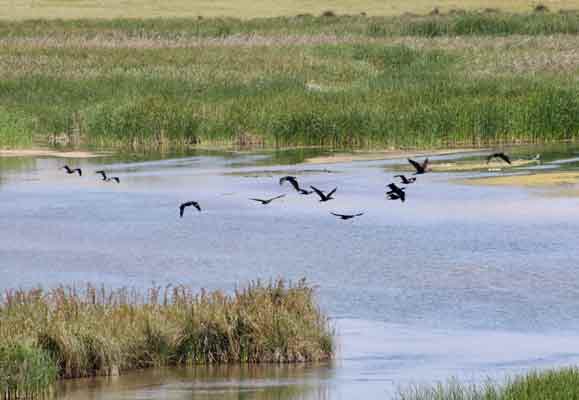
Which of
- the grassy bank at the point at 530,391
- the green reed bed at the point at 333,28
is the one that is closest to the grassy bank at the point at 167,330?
the grassy bank at the point at 530,391

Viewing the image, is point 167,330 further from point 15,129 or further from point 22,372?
point 15,129

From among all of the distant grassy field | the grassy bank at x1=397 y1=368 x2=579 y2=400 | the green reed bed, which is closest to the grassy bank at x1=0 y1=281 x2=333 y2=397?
the grassy bank at x1=397 y1=368 x2=579 y2=400

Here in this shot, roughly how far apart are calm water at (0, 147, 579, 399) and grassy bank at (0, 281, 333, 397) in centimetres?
22

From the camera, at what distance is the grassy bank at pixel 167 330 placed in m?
16.0

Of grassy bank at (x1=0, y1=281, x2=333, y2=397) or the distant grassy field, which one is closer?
grassy bank at (x1=0, y1=281, x2=333, y2=397)

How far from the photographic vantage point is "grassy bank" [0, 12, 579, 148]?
39.8 meters

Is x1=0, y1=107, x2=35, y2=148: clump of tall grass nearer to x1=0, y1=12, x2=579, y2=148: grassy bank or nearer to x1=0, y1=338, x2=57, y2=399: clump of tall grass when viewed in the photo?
x1=0, y1=12, x2=579, y2=148: grassy bank

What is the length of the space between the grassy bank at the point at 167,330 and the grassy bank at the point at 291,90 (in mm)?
22677

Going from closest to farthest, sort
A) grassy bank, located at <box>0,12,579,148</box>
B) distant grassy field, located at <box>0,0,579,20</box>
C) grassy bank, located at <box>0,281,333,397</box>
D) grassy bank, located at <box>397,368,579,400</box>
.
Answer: grassy bank, located at <box>397,368,579,400</box> → grassy bank, located at <box>0,281,333,397</box> → grassy bank, located at <box>0,12,579,148</box> → distant grassy field, located at <box>0,0,579,20</box>

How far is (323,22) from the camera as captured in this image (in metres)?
83.2

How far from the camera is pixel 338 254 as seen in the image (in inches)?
992

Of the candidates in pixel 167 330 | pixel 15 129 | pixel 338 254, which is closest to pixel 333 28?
pixel 15 129

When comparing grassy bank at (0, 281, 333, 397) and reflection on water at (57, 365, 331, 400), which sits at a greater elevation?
grassy bank at (0, 281, 333, 397)

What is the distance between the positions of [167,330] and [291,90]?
2958cm
